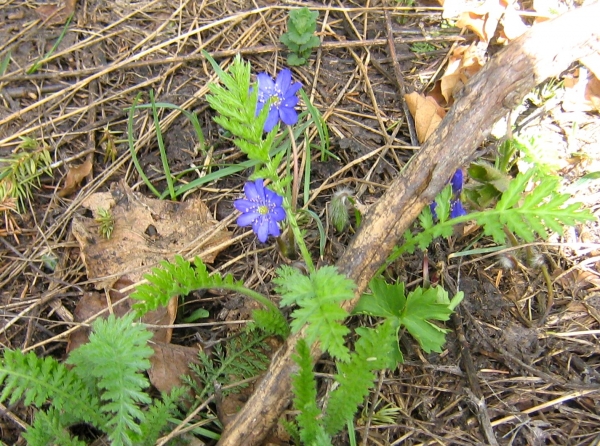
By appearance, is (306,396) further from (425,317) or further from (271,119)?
(271,119)

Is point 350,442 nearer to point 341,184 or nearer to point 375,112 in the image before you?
point 341,184

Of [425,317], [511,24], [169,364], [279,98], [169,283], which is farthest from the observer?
[511,24]

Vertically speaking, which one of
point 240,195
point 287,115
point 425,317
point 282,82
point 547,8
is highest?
point 282,82

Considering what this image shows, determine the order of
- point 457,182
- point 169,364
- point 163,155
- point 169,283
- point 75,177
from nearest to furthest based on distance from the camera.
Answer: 1. point 169,283
2. point 169,364
3. point 457,182
4. point 163,155
5. point 75,177

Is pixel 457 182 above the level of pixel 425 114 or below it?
below

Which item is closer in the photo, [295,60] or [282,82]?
[282,82]

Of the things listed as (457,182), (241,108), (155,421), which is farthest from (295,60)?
(155,421)
